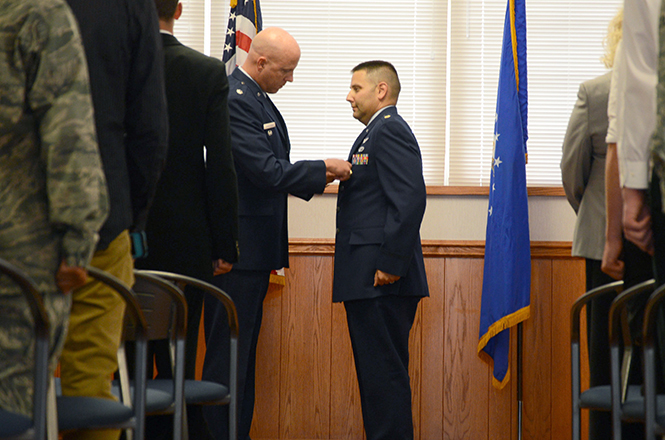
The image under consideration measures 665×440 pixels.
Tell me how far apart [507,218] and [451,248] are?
1.16 feet

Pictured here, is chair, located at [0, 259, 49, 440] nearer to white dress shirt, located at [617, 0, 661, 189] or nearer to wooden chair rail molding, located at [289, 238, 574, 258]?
white dress shirt, located at [617, 0, 661, 189]

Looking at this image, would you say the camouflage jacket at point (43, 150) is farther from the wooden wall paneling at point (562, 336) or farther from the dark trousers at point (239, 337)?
the wooden wall paneling at point (562, 336)

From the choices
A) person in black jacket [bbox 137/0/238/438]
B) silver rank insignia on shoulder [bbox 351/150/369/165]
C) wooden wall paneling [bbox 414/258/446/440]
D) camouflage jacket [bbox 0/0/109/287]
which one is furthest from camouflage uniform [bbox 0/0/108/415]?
wooden wall paneling [bbox 414/258/446/440]

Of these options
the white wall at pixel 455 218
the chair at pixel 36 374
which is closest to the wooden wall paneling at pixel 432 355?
the white wall at pixel 455 218

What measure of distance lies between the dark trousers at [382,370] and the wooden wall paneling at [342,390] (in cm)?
78

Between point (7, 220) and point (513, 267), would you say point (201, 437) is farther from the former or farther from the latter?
point (513, 267)

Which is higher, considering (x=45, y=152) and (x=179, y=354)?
(x=45, y=152)

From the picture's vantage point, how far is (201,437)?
2.10 m

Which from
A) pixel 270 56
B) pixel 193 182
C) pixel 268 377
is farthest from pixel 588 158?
pixel 268 377

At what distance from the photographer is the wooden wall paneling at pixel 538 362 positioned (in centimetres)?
358

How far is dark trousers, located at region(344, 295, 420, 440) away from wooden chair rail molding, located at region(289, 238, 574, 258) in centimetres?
84

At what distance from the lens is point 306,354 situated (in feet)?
12.0

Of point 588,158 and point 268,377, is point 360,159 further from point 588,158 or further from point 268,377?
point 268,377

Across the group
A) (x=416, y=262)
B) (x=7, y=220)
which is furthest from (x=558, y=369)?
(x=7, y=220)
